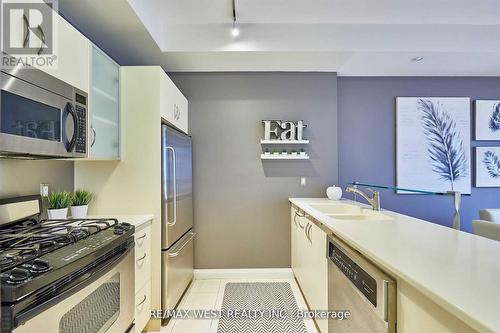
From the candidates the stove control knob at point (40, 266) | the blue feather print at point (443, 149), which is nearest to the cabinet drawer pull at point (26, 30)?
the stove control knob at point (40, 266)

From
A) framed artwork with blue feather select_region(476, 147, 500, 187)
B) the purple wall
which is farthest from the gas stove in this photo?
framed artwork with blue feather select_region(476, 147, 500, 187)

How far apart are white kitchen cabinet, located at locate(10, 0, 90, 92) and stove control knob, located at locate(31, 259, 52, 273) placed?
3.03 feet

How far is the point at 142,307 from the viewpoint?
6.51 ft

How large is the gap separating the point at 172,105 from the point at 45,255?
175 centimetres

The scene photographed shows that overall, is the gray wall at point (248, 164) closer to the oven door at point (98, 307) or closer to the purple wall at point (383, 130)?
the purple wall at point (383, 130)

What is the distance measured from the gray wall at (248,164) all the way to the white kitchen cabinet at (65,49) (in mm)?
1661

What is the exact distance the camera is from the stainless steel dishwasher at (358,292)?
1.03 metres

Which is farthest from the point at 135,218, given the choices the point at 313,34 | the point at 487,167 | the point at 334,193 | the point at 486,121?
the point at 486,121

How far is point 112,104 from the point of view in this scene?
216 cm

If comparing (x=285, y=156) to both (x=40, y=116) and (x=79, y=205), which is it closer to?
(x=79, y=205)

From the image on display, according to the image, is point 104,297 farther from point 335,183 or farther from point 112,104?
point 335,183

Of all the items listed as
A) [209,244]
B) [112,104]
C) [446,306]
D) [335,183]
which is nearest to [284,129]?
[335,183]

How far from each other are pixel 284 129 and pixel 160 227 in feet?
6.03

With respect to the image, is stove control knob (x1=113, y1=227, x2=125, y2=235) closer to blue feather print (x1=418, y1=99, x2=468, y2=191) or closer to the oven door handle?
the oven door handle
